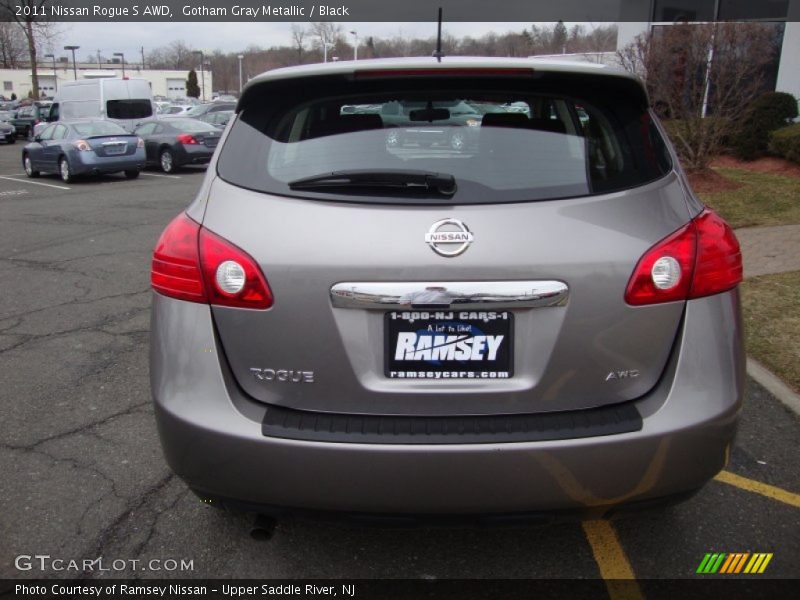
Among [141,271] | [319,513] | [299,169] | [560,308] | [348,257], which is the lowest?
[141,271]

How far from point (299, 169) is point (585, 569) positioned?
1785mm

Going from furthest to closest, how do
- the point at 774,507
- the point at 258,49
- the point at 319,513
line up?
the point at 258,49 → the point at 774,507 → the point at 319,513

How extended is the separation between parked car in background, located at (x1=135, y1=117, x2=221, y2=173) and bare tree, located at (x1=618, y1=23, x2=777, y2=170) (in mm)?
11909

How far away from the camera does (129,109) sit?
2495 centimetres

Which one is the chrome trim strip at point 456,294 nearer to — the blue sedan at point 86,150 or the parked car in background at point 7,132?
the blue sedan at point 86,150

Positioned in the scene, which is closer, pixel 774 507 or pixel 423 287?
pixel 423 287

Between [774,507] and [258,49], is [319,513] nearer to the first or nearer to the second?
[774,507]

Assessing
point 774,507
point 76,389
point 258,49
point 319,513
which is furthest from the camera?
point 258,49

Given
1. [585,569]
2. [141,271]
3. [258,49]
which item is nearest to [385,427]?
[585,569]

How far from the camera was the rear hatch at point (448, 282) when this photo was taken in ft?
6.88

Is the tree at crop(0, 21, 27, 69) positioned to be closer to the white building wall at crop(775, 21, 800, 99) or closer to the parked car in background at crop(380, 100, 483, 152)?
the white building wall at crop(775, 21, 800, 99)

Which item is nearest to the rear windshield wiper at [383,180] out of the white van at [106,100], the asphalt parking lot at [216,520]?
the asphalt parking lot at [216,520]

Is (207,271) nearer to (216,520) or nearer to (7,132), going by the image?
(216,520)

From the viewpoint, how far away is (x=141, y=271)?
7617 millimetres
